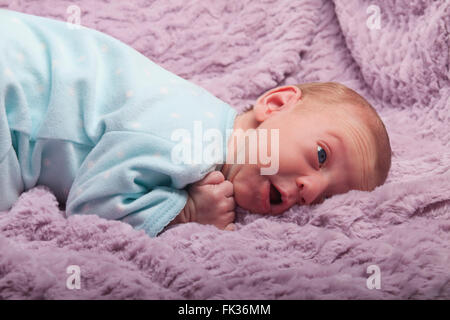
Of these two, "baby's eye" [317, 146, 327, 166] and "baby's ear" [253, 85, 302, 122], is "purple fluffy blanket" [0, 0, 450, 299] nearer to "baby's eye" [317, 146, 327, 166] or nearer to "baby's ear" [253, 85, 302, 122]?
"baby's eye" [317, 146, 327, 166]

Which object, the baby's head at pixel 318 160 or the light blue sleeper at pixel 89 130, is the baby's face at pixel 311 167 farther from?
the light blue sleeper at pixel 89 130

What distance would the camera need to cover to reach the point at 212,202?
3.24 feet

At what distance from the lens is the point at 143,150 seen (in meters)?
0.97

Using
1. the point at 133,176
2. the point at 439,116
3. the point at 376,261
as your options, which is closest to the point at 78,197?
the point at 133,176

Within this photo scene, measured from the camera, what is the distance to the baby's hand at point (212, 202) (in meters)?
0.99

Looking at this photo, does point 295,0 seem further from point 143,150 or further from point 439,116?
point 143,150

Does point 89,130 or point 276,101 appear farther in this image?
Answer: point 276,101

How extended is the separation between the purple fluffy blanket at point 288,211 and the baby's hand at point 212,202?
0.14 feet

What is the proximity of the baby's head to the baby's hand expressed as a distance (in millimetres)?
34

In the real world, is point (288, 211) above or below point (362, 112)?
below

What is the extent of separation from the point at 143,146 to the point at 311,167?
33 cm

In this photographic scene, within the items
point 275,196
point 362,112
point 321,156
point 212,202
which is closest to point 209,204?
point 212,202

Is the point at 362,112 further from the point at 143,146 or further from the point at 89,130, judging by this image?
the point at 89,130

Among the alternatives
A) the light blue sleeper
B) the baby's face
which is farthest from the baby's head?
the light blue sleeper
